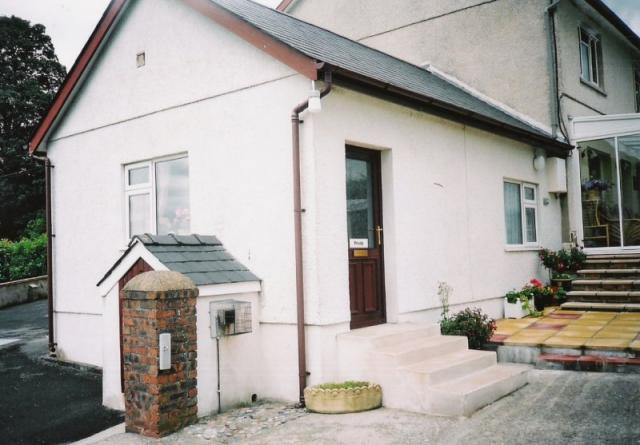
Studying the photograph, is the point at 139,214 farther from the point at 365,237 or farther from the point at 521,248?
the point at 521,248

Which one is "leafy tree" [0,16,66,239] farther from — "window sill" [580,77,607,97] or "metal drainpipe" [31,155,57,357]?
"window sill" [580,77,607,97]

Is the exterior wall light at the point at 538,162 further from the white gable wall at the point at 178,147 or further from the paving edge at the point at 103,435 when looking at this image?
the paving edge at the point at 103,435

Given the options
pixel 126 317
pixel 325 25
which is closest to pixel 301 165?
pixel 126 317

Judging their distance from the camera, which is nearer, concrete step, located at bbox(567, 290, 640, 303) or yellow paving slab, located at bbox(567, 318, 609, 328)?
yellow paving slab, located at bbox(567, 318, 609, 328)

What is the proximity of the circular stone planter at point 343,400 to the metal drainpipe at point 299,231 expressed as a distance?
40 cm

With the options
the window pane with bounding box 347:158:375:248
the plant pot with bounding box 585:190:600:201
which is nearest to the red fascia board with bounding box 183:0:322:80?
the window pane with bounding box 347:158:375:248

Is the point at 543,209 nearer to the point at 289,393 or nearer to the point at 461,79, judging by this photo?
the point at 461,79

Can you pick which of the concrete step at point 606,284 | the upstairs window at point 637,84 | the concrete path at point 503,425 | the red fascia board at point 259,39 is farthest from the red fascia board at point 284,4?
the concrete path at point 503,425

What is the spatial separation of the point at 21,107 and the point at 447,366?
104 feet

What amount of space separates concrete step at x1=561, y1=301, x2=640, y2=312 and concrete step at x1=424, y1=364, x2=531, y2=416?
460 cm

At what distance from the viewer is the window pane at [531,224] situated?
12133mm

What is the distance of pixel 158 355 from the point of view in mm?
5695

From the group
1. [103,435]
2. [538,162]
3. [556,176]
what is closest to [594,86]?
[556,176]

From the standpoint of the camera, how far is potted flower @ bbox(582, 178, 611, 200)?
13.3 m
